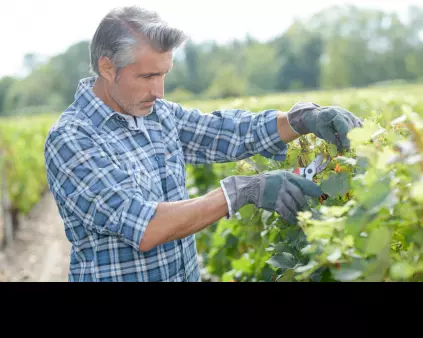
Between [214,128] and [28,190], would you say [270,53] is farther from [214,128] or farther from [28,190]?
[214,128]

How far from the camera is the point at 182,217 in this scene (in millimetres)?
1635

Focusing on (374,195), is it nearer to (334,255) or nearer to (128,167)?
(334,255)

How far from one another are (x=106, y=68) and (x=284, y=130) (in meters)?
0.67

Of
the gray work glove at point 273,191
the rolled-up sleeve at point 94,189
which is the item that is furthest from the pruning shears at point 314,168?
the rolled-up sleeve at point 94,189

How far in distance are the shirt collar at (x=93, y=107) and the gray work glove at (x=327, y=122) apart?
0.59 metres

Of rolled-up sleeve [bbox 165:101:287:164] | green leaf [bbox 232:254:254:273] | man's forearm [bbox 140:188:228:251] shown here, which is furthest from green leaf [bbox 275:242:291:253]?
green leaf [bbox 232:254:254:273]

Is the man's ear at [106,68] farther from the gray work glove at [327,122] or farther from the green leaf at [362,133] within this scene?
the green leaf at [362,133]

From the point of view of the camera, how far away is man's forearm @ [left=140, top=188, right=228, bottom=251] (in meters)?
1.63

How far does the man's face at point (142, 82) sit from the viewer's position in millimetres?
1943

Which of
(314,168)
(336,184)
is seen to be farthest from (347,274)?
(314,168)

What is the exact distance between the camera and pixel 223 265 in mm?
4039

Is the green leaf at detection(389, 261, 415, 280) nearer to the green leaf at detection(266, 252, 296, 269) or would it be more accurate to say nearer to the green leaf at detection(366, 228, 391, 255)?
the green leaf at detection(366, 228, 391, 255)

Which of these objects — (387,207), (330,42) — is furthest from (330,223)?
(330,42)
